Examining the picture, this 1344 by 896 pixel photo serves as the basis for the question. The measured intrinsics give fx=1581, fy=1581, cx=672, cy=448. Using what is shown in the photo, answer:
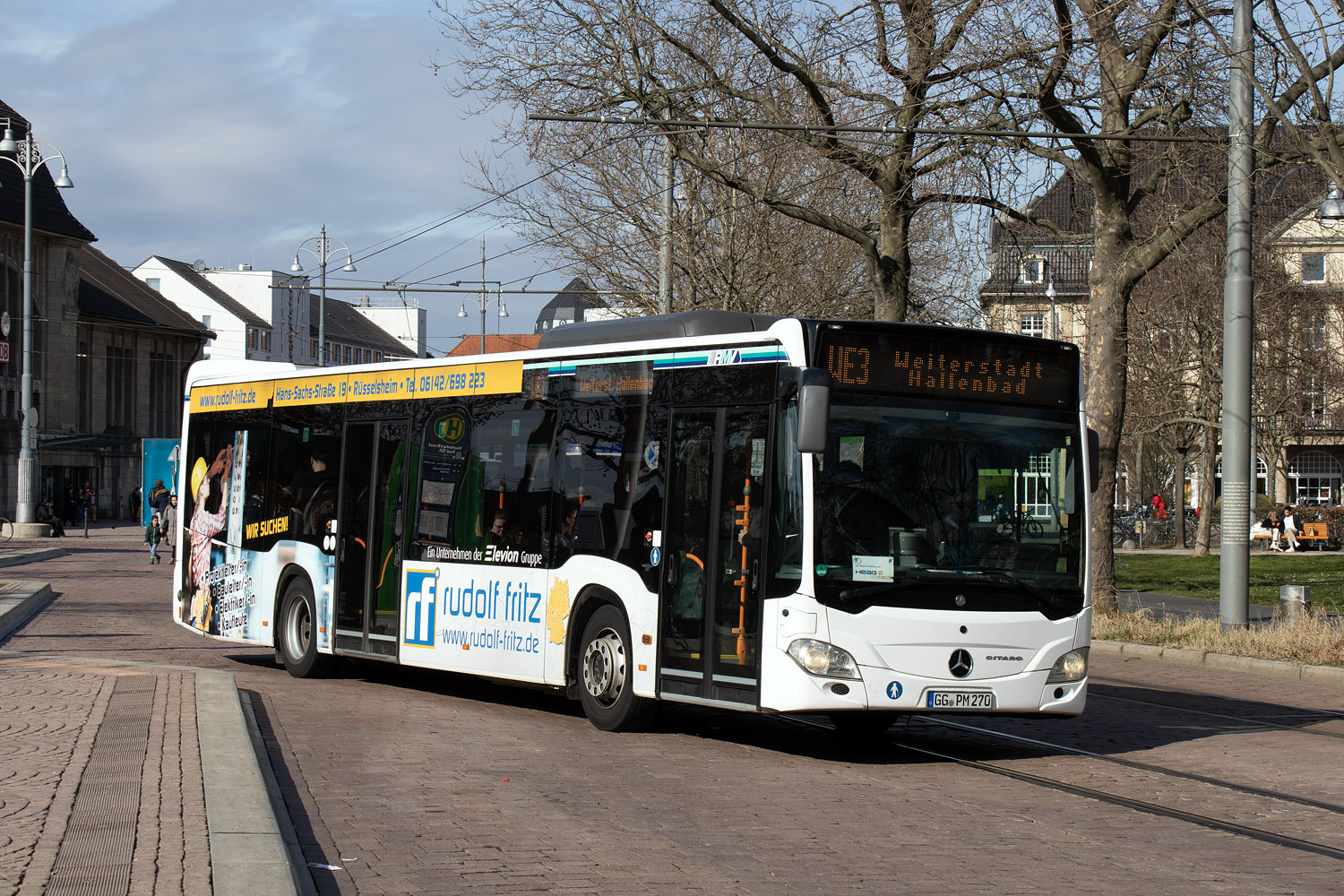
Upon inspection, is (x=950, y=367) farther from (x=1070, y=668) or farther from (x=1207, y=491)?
(x=1207, y=491)

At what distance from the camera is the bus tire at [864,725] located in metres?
11.3

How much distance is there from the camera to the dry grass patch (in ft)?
55.0

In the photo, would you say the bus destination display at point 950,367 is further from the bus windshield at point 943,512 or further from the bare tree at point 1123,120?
the bare tree at point 1123,120

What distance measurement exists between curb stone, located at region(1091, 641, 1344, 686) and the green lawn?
5711 millimetres

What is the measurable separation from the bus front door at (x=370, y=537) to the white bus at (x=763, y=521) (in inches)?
16.7

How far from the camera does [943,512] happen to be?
33.2 ft

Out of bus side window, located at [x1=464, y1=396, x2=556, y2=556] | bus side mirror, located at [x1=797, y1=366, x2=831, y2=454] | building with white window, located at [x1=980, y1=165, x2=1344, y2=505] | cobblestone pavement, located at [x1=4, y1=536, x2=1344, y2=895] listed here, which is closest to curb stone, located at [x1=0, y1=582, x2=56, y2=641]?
cobblestone pavement, located at [x1=4, y1=536, x2=1344, y2=895]

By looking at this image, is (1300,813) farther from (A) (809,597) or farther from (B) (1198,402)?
(B) (1198,402)

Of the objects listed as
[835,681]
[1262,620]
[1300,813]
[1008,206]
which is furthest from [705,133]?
[1300,813]

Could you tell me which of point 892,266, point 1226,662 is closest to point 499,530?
point 1226,662

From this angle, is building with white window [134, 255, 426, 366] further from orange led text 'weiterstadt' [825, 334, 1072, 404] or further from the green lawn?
orange led text 'weiterstadt' [825, 334, 1072, 404]

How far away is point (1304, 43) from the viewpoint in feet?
54.1

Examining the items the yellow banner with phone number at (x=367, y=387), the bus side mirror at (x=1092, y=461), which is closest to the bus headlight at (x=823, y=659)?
the bus side mirror at (x=1092, y=461)

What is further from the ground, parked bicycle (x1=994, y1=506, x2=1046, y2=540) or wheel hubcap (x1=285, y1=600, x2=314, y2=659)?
parked bicycle (x1=994, y1=506, x2=1046, y2=540)
